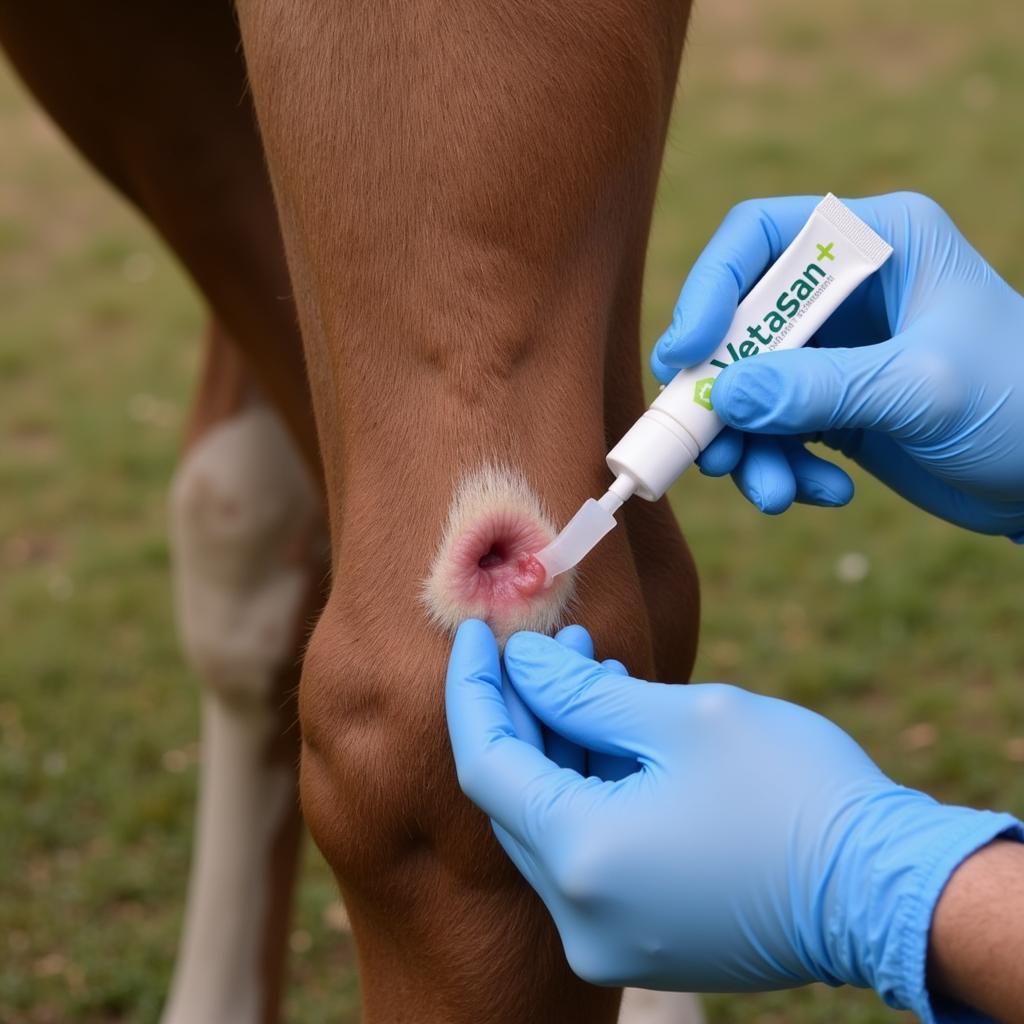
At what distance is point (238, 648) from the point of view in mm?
1645

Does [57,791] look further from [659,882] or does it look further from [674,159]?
[674,159]

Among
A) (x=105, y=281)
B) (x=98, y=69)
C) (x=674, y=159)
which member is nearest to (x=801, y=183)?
(x=674, y=159)

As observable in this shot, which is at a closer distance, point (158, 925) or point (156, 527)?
point (158, 925)

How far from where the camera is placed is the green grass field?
1969mm

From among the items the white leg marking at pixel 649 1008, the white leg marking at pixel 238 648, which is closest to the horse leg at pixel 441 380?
the white leg marking at pixel 649 1008

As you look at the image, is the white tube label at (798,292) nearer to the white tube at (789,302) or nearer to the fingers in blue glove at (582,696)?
the white tube at (789,302)

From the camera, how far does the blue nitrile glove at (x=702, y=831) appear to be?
813 millimetres

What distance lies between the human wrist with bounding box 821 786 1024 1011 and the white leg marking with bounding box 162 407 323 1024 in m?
0.91

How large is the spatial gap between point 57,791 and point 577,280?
1.55 metres

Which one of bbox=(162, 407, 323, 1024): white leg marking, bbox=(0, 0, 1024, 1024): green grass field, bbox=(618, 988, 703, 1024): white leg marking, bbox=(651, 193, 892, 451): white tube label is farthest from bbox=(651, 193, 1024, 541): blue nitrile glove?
bbox=(0, 0, 1024, 1024): green grass field

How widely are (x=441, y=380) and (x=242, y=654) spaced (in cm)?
88

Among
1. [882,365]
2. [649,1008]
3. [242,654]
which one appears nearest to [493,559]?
[882,365]

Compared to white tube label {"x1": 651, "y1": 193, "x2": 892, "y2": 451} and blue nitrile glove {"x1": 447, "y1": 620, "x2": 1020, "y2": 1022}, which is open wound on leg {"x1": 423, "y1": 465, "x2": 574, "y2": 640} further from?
white tube label {"x1": 651, "y1": 193, "x2": 892, "y2": 451}

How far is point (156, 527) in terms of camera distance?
2.84m
